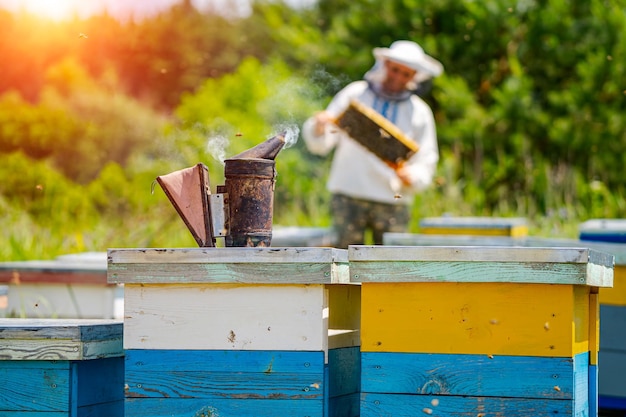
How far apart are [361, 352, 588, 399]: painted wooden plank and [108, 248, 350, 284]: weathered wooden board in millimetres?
275

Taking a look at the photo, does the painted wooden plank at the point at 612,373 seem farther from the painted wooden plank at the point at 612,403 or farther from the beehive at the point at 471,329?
the beehive at the point at 471,329

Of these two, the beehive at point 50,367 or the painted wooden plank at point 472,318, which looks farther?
the beehive at point 50,367

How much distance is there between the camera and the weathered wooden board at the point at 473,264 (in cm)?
256

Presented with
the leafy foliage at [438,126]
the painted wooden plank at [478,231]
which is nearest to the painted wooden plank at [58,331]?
the painted wooden plank at [478,231]

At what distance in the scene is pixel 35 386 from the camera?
112 inches

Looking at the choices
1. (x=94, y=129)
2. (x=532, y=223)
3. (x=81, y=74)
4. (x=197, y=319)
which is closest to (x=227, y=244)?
(x=197, y=319)

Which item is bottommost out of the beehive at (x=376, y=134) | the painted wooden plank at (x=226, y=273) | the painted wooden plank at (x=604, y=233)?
the painted wooden plank at (x=226, y=273)

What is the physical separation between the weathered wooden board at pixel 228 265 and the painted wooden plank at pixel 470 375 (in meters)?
0.27

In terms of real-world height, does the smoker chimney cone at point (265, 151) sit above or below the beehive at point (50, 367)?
above

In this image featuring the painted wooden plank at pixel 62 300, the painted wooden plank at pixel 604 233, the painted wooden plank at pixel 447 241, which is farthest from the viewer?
the painted wooden plank at pixel 62 300

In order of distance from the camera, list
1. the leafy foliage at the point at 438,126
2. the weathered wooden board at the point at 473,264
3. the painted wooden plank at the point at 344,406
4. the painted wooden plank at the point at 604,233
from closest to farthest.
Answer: the weathered wooden board at the point at 473,264
the painted wooden plank at the point at 344,406
the painted wooden plank at the point at 604,233
the leafy foliage at the point at 438,126

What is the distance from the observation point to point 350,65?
12.9 m

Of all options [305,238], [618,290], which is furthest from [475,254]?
[305,238]

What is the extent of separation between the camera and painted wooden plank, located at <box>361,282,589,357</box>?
102 inches
